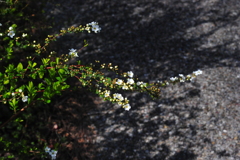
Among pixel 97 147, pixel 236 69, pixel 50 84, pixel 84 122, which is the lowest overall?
pixel 97 147

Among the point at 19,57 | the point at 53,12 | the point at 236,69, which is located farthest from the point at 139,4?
the point at 19,57

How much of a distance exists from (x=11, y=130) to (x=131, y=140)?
5.59ft

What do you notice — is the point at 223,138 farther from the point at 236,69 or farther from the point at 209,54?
the point at 209,54

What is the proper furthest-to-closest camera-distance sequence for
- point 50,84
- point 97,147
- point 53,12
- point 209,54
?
point 53,12 → point 209,54 → point 97,147 → point 50,84

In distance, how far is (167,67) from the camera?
16.1 feet

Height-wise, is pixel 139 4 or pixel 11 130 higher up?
pixel 139 4

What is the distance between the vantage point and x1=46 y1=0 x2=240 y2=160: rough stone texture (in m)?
3.72

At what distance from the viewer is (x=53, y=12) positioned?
6.05 meters

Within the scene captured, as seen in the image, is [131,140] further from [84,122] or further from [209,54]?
[209,54]

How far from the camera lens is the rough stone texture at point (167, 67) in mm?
3725

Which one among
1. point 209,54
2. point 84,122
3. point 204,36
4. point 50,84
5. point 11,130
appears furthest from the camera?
point 204,36

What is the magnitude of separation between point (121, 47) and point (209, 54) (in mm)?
1815

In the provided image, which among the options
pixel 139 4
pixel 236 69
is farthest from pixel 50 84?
pixel 139 4

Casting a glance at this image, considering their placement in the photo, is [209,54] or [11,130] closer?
[11,130]
